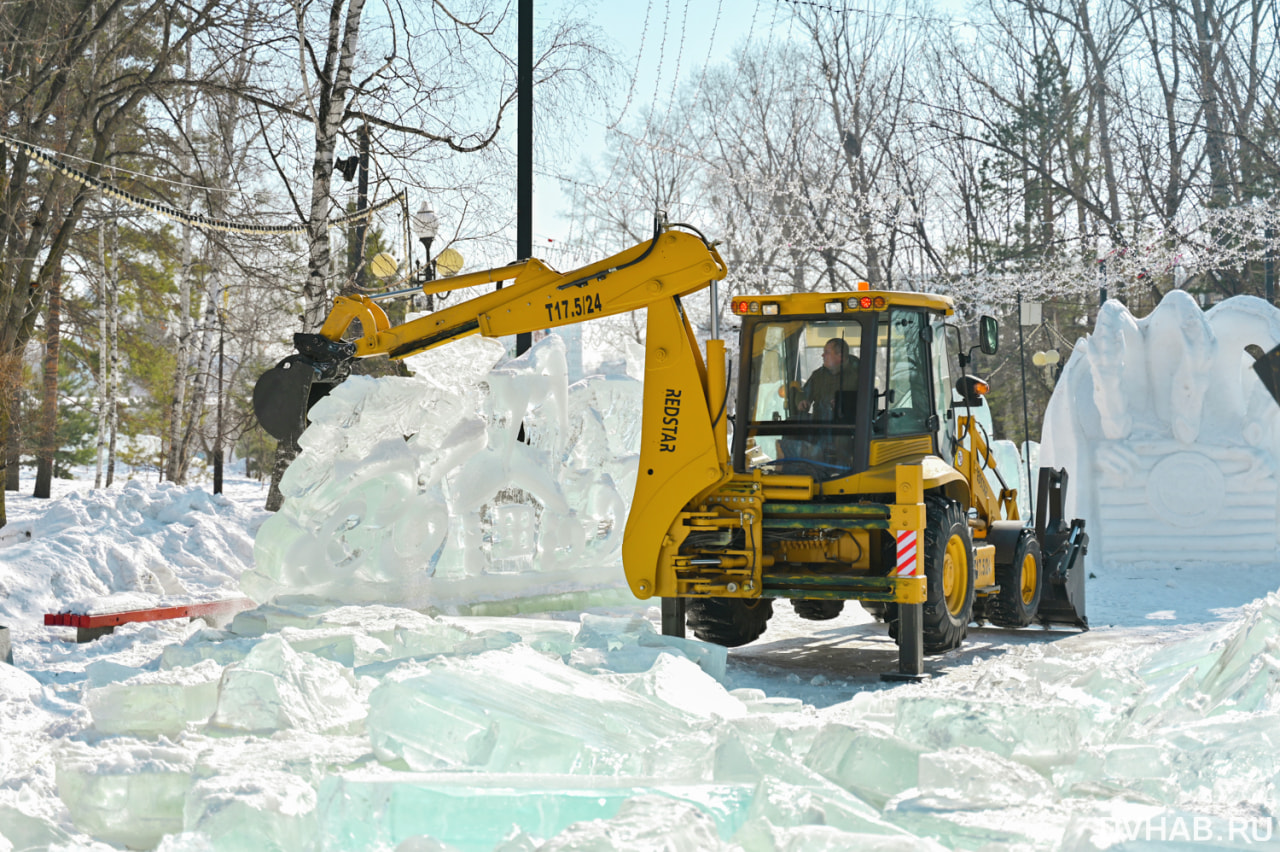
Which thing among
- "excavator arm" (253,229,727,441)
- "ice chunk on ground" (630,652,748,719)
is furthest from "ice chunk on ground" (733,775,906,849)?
"excavator arm" (253,229,727,441)

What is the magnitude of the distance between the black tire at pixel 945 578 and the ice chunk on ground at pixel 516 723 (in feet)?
9.97

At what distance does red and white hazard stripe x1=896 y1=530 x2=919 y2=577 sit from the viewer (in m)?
7.30

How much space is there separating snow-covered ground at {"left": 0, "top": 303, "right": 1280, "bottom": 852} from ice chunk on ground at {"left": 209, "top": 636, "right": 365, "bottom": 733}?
12 millimetres

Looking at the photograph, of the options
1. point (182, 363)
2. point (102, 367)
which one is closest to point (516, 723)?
point (182, 363)

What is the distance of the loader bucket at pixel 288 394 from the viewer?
359 inches

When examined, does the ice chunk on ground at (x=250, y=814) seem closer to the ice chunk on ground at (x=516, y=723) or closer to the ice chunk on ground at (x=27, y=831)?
the ice chunk on ground at (x=27, y=831)

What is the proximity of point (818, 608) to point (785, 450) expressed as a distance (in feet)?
4.98

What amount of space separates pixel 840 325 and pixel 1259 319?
8.56 m

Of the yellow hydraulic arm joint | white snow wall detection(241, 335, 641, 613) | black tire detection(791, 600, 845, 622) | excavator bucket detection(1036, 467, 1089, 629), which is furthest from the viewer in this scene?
excavator bucket detection(1036, 467, 1089, 629)

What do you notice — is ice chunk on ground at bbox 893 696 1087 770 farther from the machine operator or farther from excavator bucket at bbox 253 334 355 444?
excavator bucket at bbox 253 334 355 444

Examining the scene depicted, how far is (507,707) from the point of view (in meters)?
4.69

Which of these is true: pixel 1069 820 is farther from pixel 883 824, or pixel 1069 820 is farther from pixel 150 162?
pixel 150 162

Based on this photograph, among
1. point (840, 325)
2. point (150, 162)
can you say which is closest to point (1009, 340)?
point (150, 162)

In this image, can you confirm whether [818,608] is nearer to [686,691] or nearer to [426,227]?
[686,691]
